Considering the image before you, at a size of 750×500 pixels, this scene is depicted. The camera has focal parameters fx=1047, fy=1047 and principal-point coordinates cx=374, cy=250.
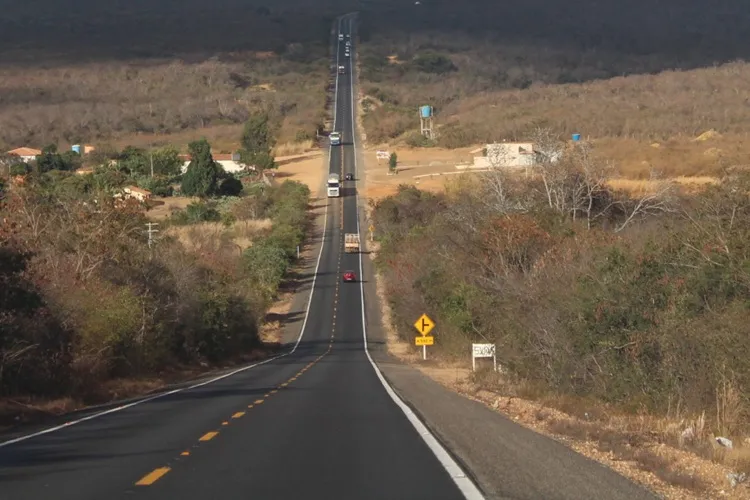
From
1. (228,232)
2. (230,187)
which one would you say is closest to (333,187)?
(230,187)

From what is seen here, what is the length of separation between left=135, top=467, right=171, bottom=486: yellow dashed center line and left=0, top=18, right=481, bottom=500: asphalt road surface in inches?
0.5

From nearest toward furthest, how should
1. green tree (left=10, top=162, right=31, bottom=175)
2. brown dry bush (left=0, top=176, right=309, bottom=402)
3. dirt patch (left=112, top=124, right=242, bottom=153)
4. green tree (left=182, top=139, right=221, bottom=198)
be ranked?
1. brown dry bush (left=0, top=176, right=309, bottom=402)
2. green tree (left=10, top=162, right=31, bottom=175)
3. green tree (left=182, top=139, right=221, bottom=198)
4. dirt patch (left=112, top=124, right=242, bottom=153)

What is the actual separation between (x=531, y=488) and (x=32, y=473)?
18.8 feet

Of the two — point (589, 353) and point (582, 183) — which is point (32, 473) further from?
point (582, 183)

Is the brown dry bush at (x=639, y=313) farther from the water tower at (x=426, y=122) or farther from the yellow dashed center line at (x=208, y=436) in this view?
the water tower at (x=426, y=122)

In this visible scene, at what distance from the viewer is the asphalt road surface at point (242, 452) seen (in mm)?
10945

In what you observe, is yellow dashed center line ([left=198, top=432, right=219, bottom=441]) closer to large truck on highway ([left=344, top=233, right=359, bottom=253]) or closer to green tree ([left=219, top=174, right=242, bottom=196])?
large truck on highway ([left=344, top=233, right=359, bottom=253])

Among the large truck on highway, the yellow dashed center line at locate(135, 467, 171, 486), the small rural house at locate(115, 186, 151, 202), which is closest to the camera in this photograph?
the yellow dashed center line at locate(135, 467, 171, 486)

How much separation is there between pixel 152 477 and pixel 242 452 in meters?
2.15

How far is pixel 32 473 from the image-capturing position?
12133 mm

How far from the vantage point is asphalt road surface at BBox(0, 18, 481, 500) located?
35.9 ft

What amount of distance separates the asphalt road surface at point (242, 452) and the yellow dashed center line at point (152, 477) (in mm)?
14

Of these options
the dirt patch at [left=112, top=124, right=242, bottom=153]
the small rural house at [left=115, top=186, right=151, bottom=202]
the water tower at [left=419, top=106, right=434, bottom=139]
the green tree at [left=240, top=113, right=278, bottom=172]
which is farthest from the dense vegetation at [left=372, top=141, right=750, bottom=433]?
the dirt patch at [left=112, top=124, right=242, bottom=153]

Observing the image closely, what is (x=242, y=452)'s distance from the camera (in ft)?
45.0
